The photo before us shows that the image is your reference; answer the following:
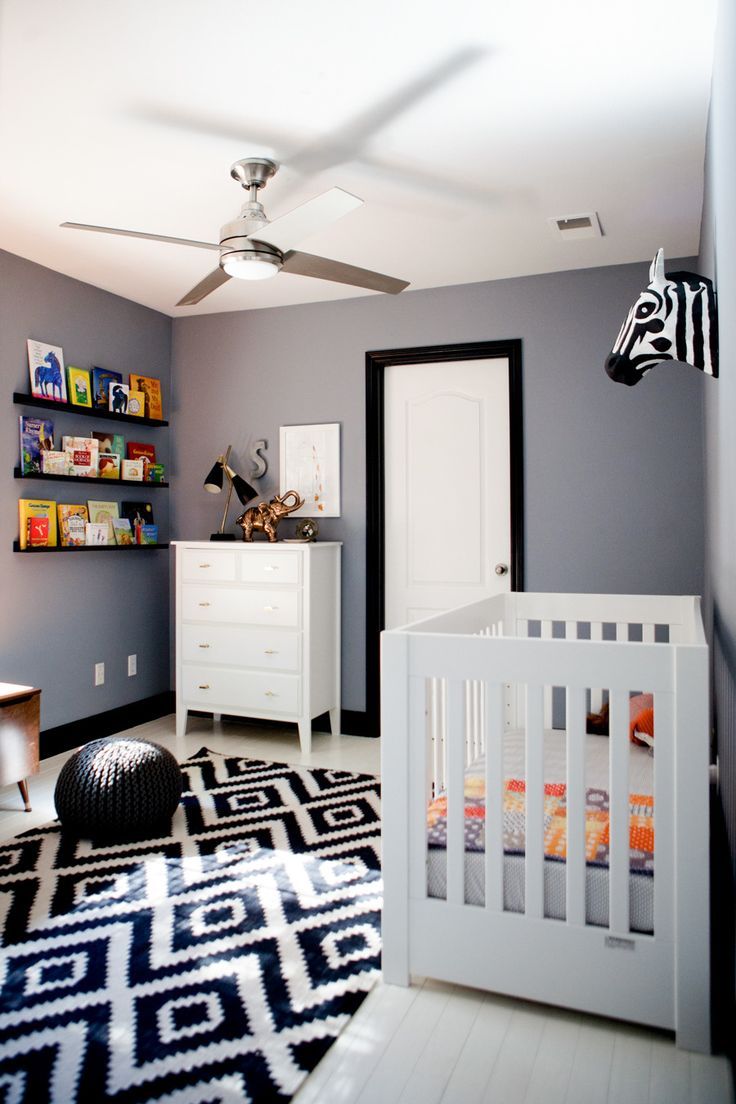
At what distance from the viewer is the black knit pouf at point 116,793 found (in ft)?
8.54

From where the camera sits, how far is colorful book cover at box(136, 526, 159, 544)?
419cm

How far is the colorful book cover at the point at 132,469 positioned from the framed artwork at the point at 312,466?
30.2 inches

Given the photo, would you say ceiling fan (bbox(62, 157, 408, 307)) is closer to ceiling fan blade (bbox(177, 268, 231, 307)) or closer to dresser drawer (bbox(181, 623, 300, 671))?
ceiling fan blade (bbox(177, 268, 231, 307))

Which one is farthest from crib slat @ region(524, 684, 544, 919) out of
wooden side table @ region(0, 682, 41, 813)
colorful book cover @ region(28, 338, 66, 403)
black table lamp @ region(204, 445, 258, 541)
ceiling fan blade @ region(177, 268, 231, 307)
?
colorful book cover @ region(28, 338, 66, 403)

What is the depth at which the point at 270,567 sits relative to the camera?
12.5 feet

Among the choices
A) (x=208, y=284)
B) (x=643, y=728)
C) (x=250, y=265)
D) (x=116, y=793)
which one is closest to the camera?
(x=643, y=728)

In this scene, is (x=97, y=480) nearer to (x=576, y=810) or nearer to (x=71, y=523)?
(x=71, y=523)

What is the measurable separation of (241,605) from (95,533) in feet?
2.67

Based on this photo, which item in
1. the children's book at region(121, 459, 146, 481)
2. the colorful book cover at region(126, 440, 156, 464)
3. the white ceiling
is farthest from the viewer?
the colorful book cover at region(126, 440, 156, 464)

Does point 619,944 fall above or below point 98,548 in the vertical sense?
below

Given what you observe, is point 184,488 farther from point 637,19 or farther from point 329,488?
point 637,19

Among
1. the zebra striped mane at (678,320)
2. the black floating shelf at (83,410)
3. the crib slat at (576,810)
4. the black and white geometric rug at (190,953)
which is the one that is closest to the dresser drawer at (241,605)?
the black floating shelf at (83,410)

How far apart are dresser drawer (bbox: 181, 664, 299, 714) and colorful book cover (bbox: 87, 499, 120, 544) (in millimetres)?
794

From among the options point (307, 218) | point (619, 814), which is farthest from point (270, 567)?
point (619, 814)
